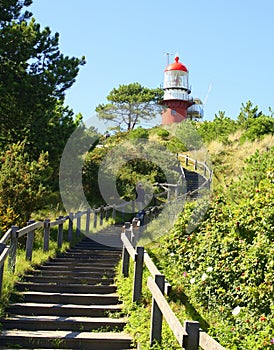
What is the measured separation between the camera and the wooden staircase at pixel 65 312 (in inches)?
256

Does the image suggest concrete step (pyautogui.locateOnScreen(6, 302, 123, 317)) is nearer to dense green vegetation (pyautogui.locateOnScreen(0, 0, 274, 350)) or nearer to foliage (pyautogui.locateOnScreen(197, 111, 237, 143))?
dense green vegetation (pyautogui.locateOnScreen(0, 0, 274, 350))

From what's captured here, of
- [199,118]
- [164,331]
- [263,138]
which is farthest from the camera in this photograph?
[199,118]

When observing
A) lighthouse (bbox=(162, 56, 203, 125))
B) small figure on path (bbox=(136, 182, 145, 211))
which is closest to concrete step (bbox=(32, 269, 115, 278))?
small figure on path (bbox=(136, 182, 145, 211))

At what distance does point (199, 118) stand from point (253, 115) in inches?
730

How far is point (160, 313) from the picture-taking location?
581 cm

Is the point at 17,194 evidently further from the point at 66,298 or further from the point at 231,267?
the point at 231,267

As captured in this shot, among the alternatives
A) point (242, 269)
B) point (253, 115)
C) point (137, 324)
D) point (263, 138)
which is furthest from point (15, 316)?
point (253, 115)

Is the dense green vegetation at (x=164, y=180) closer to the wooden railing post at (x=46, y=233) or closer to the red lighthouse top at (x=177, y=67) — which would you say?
the wooden railing post at (x=46, y=233)

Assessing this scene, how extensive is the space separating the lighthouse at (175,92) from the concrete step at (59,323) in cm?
4170

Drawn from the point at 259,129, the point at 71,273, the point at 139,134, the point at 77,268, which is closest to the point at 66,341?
the point at 71,273

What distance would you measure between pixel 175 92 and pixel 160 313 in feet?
143

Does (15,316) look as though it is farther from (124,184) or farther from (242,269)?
(124,184)

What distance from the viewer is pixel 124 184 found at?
25.5 metres

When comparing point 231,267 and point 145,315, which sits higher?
point 231,267
